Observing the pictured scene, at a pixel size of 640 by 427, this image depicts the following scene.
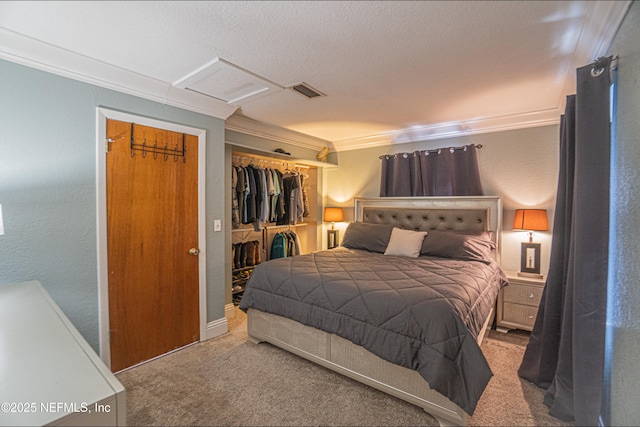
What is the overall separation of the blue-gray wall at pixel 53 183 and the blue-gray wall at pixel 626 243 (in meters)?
2.99

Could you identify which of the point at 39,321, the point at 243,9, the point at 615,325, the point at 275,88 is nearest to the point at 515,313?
the point at 615,325

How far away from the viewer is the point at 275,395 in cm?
201

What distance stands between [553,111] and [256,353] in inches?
142

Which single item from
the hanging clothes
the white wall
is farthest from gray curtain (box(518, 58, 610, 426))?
the hanging clothes

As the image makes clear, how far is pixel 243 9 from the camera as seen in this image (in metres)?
1.47

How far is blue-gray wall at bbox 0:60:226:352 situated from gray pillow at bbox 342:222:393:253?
2.53m

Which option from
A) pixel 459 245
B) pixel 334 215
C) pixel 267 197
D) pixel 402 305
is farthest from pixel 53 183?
pixel 459 245

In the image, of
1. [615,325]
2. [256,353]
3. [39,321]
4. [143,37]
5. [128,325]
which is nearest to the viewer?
[39,321]

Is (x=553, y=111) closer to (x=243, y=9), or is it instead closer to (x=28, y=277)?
(x=243, y=9)

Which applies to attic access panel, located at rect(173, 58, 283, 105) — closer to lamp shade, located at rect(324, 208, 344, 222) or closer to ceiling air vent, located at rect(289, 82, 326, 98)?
ceiling air vent, located at rect(289, 82, 326, 98)

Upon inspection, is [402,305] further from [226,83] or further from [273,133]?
[273,133]

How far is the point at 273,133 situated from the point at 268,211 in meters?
0.98

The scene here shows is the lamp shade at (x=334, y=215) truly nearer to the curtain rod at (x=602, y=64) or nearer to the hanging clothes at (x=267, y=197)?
the hanging clothes at (x=267, y=197)

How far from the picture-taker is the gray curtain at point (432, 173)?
3.47m
